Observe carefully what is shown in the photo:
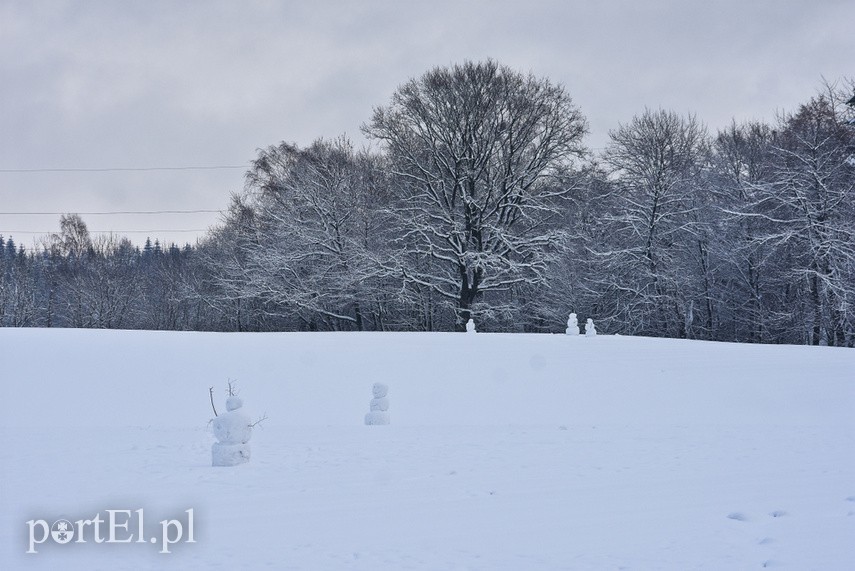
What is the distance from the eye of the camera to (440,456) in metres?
7.77

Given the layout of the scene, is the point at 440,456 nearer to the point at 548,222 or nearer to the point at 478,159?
the point at 478,159

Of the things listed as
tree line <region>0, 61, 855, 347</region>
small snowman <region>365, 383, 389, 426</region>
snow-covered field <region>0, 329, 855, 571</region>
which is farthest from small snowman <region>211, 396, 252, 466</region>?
tree line <region>0, 61, 855, 347</region>

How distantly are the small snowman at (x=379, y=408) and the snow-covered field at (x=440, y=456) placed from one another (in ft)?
0.93

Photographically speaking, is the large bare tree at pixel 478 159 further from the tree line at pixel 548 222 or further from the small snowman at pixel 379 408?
the small snowman at pixel 379 408

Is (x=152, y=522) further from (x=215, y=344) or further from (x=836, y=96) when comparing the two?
(x=836, y=96)

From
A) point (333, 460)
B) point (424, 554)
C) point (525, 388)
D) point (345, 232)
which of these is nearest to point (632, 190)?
point (345, 232)

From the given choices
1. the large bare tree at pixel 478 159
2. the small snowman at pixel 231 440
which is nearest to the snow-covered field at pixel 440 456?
the small snowman at pixel 231 440

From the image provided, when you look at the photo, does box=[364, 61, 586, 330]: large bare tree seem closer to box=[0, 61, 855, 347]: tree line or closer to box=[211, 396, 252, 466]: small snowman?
box=[0, 61, 855, 347]: tree line

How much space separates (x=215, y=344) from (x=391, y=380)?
19.9 feet

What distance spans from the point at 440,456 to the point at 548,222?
2305 cm

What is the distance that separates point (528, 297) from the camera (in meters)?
33.9

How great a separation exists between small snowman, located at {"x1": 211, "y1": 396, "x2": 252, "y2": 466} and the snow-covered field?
195 millimetres

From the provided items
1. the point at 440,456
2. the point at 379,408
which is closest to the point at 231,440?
the point at 440,456

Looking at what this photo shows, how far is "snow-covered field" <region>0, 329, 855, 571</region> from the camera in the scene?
450cm
